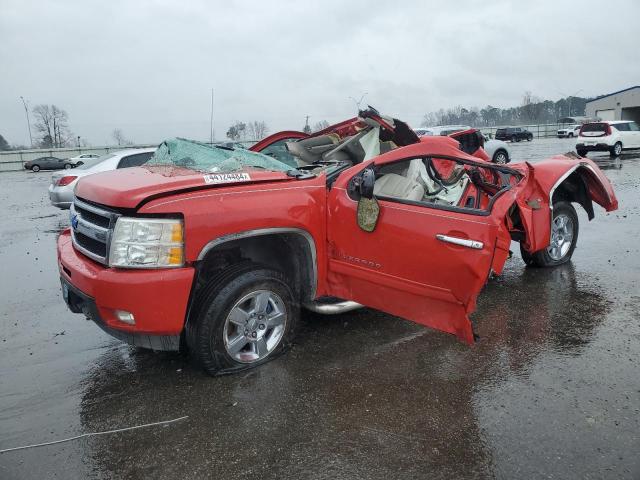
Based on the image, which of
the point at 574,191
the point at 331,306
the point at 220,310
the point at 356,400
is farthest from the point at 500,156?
the point at 220,310

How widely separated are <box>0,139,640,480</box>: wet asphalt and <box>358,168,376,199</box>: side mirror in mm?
1275

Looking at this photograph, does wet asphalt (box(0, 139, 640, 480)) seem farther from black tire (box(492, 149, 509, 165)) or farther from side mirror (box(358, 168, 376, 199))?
black tire (box(492, 149, 509, 165))

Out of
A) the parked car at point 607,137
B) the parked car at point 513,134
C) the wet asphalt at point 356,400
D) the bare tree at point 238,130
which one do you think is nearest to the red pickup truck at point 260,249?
the wet asphalt at point 356,400

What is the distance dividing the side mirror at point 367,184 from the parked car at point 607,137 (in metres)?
23.1

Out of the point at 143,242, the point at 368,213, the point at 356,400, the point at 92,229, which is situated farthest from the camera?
the point at 368,213

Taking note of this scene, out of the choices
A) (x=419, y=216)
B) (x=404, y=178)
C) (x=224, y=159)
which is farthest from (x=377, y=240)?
(x=224, y=159)

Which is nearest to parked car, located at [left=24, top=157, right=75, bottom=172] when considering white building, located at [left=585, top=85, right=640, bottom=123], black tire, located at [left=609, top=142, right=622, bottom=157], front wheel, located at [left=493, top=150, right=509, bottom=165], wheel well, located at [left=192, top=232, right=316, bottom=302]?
front wheel, located at [left=493, top=150, right=509, bottom=165]

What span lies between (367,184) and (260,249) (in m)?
1.02

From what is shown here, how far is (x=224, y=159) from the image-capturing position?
4152 millimetres

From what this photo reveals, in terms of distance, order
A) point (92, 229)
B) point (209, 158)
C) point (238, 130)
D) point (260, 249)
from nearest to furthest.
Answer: point (92, 229) < point (260, 249) < point (209, 158) < point (238, 130)

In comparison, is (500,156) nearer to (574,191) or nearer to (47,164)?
(574,191)

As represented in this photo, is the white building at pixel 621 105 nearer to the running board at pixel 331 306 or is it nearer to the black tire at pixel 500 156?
the black tire at pixel 500 156

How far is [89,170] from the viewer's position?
33.0 feet

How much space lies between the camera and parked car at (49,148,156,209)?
9758 mm
